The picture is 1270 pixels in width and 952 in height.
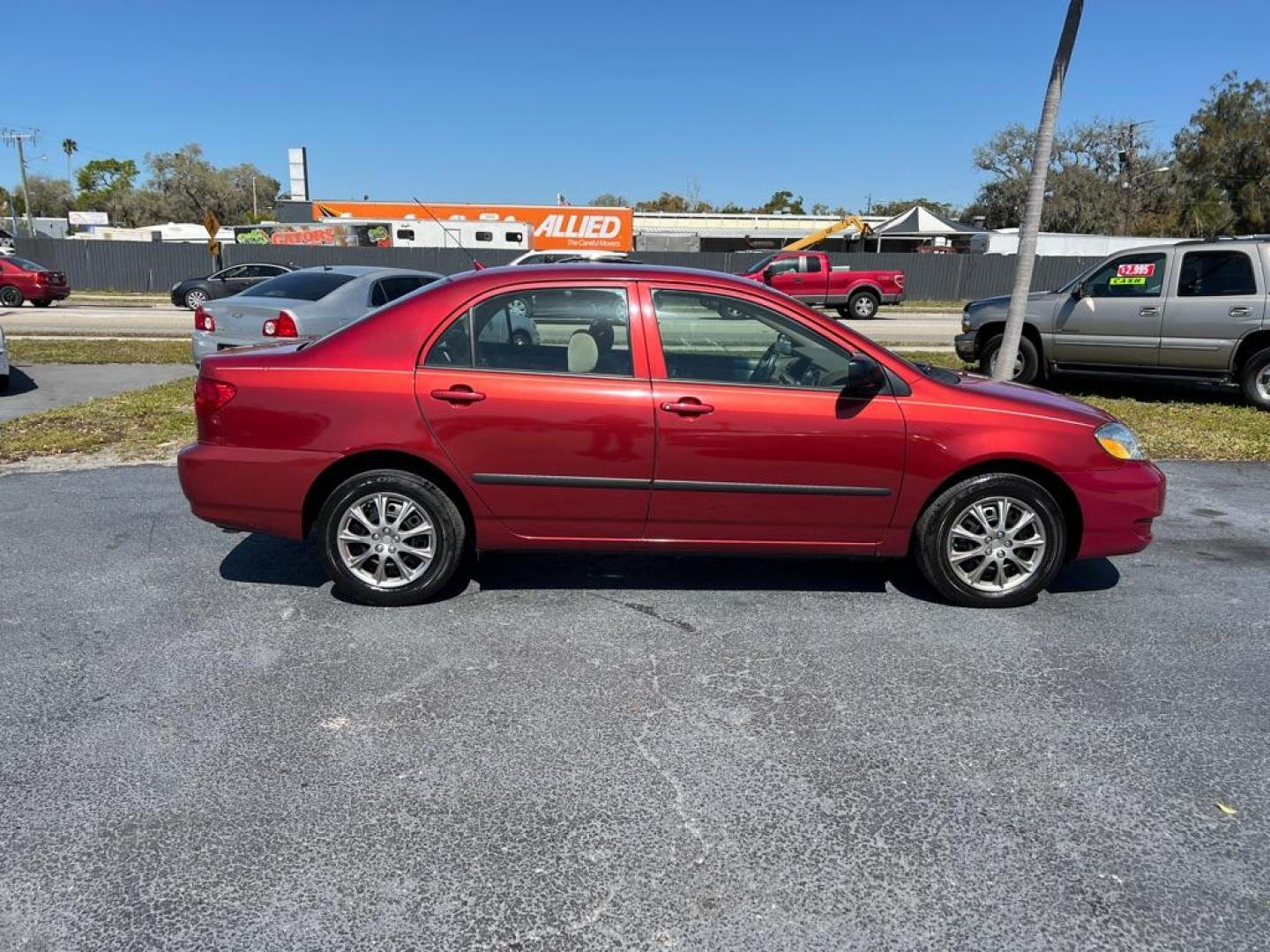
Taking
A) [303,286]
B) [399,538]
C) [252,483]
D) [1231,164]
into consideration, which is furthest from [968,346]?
[1231,164]

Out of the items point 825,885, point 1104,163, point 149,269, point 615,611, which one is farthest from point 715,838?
point 1104,163

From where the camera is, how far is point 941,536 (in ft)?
14.7

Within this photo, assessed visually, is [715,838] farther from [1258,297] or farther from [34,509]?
[1258,297]

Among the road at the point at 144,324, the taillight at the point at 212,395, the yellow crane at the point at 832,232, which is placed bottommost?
the road at the point at 144,324

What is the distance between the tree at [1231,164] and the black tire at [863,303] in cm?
4002

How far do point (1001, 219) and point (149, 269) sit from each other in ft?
204

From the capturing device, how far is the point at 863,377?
4230 millimetres

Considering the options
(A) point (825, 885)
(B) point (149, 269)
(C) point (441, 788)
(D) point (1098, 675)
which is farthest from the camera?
(B) point (149, 269)

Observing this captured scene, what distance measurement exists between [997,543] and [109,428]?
7968mm

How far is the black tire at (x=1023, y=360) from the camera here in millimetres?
11328

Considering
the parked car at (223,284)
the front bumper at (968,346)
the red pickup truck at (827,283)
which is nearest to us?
the front bumper at (968,346)

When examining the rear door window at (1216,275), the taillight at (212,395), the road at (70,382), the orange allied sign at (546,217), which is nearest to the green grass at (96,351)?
the road at (70,382)

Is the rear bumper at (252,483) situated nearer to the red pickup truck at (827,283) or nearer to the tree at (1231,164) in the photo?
the red pickup truck at (827,283)

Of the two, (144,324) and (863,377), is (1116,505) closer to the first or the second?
(863,377)
